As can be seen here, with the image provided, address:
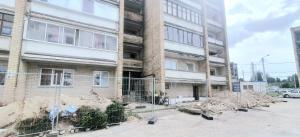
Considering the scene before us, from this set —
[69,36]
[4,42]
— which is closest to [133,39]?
[69,36]

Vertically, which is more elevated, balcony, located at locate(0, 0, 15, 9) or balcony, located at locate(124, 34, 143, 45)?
balcony, located at locate(0, 0, 15, 9)

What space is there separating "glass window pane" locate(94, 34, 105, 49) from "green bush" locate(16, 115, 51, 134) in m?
8.89

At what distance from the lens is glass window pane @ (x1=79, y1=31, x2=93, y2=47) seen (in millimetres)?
Answer: 15238

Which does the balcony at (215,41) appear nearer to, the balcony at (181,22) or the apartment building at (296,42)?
the balcony at (181,22)

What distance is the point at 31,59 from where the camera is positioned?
13.0m

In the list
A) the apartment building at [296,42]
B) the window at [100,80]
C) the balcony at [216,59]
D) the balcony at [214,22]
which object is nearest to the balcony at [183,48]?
the balcony at [216,59]

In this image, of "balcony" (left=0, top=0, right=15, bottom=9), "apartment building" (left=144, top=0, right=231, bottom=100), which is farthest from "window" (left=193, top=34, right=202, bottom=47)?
"balcony" (left=0, top=0, right=15, bottom=9)

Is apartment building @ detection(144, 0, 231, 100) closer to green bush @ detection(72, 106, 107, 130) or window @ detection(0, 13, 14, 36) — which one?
green bush @ detection(72, 106, 107, 130)

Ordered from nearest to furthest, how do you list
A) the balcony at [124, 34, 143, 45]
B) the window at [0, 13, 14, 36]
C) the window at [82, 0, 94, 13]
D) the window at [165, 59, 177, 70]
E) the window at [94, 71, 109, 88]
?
the window at [0, 13, 14, 36]
the window at [82, 0, 94, 13]
the window at [94, 71, 109, 88]
the balcony at [124, 34, 143, 45]
the window at [165, 59, 177, 70]

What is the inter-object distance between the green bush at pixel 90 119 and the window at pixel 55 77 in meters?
6.00

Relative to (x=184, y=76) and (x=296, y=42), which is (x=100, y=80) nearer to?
(x=184, y=76)

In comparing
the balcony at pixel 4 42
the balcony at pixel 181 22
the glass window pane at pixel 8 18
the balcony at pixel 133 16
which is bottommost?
the balcony at pixel 4 42

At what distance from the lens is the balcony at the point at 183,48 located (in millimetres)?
20736

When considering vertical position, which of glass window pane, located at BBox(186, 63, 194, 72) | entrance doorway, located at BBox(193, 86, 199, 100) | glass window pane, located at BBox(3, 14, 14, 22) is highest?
glass window pane, located at BBox(3, 14, 14, 22)
